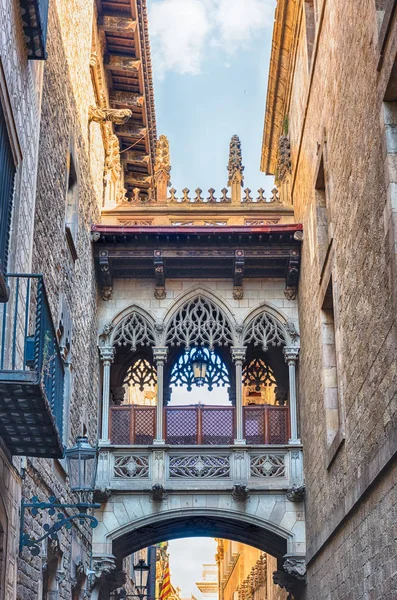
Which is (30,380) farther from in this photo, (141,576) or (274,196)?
(141,576)

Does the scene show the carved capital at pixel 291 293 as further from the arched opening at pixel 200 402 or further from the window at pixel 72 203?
the window at pixel 72 203

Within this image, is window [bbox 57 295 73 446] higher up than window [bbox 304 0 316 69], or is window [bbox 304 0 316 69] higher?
window [bbox 304 0 316 69]

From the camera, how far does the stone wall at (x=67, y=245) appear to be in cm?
1134

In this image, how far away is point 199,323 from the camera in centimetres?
1786

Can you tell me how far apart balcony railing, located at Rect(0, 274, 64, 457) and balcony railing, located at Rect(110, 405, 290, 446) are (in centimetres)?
774

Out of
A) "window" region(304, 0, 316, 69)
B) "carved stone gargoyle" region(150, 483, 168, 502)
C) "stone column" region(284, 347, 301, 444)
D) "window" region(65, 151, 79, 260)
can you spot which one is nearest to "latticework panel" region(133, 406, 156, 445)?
"carved stone gargoyle" region(150, 483, 168, 502)

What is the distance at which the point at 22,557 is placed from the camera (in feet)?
32.5

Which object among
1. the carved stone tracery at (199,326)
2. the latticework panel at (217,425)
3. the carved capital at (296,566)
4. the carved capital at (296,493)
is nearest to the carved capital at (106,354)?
the carved stone tracery at (199,326)

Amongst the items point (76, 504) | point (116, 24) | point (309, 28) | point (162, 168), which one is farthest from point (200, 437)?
point (116, 24)

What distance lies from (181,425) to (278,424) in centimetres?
175

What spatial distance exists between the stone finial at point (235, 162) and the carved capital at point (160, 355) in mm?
3799

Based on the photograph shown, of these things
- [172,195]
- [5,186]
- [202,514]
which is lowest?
[202,514]

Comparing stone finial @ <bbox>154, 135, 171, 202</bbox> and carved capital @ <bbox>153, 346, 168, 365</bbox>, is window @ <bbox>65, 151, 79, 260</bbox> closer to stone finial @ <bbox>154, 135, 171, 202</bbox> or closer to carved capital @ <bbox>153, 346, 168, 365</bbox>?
carved capital @ <bbox>153, 346, 168, 365</bbox>

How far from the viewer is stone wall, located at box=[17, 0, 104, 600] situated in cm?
1134
